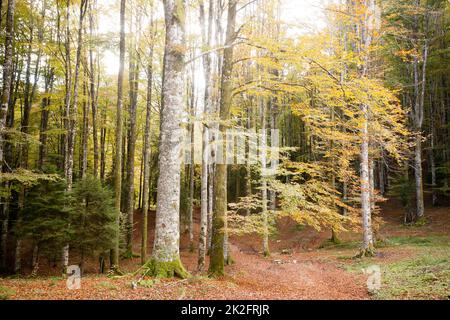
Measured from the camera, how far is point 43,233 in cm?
1272

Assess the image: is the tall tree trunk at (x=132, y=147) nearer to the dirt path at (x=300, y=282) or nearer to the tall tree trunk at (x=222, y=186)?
the tall tree trunk at (x=222, y=186)

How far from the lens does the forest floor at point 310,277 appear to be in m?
6.18

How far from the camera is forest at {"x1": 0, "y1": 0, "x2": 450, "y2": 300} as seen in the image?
745cm

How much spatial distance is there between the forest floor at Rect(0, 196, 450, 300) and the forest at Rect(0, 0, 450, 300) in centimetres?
8

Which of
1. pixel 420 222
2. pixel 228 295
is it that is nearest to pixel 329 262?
pixel 228 295

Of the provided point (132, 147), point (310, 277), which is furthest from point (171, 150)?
point (132, 147)

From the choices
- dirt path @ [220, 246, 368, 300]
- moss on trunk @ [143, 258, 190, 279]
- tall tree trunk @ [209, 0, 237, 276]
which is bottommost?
dirt path @ [220, 246, 368, 300]

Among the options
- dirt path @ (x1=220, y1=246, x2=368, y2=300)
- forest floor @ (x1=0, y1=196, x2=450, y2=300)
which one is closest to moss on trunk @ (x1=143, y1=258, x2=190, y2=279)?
forest floor @ (x1=0, y1=196, x2=450, y2=300)

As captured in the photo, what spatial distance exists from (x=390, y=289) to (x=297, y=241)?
47.7 ft

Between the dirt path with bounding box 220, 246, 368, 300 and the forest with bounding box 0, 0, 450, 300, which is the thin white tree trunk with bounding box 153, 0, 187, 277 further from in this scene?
the dirt path with bounding box 220, 246, 368, 300

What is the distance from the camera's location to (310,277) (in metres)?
10.8

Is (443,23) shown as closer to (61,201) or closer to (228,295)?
(228,295)

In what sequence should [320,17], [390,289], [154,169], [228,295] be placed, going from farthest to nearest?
[154,169], [320,17], [390,289], [228,295]

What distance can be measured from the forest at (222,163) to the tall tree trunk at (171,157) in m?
0.03
